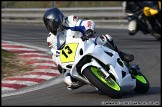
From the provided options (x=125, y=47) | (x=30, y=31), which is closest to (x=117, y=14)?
(x=30, y=31)

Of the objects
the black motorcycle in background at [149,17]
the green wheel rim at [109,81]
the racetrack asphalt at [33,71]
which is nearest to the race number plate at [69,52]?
the green wheel rim at [109,81]

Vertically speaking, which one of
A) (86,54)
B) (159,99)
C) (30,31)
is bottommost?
(30,31)

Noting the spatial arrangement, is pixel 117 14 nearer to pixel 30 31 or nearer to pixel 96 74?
pixel 30 31

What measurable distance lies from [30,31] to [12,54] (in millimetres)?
6001

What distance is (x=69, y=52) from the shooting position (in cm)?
819

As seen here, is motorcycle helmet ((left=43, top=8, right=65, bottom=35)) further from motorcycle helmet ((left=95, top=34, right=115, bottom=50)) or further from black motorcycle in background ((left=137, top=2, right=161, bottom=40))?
black motorcycle in background ((left=137, top=2, right=161, bottom=40))

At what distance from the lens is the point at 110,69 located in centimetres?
816

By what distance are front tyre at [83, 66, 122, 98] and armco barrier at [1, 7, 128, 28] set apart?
12.6 metres

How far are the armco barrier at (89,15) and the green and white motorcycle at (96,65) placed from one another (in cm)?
1238

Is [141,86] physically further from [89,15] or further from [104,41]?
[89,15]

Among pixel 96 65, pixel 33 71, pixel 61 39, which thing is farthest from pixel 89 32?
pixel 33 71

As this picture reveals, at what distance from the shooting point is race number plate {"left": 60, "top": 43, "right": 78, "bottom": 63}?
8.16 metres

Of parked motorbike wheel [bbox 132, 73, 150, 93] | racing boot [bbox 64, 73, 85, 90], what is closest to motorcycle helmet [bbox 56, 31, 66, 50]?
racing boot [bbox 64, 73, 85, 90]

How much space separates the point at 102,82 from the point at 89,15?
45.2 feet
